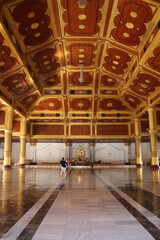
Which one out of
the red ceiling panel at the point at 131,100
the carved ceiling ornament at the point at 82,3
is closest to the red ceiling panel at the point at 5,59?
the carved ceiling ornament at the point at 82,3

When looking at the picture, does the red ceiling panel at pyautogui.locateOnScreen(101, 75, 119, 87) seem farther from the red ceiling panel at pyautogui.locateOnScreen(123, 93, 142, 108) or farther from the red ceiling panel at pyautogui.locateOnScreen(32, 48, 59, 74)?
the red ceiling panel at pyautogui.locateOnScreen(32, 48, 59, 74)

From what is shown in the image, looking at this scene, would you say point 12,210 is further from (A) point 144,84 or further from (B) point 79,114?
(B) point 79,114

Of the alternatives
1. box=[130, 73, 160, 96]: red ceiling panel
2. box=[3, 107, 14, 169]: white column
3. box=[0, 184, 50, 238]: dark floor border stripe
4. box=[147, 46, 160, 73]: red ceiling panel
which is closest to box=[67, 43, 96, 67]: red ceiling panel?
box=[130, 73, 160, 96]: red ceiling panel

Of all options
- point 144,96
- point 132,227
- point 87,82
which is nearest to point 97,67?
point 87,82

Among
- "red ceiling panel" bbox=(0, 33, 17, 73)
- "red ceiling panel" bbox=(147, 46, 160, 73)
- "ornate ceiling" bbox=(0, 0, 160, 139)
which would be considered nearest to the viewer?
"ornate ceiling" bbox=(0, 0, 160, 139)

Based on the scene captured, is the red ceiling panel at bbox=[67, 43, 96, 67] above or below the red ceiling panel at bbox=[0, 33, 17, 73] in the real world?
above

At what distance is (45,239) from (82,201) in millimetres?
2203

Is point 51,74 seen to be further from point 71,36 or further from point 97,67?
point 71,36

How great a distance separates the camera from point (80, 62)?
17.7 meters

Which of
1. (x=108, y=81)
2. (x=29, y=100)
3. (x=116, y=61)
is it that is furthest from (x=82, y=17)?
(x=29, y=100)

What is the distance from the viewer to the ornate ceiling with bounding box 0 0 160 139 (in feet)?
34.4

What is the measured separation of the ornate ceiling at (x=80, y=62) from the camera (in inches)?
413

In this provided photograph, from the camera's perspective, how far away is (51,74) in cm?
1884

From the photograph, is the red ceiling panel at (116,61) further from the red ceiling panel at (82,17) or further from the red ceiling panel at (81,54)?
the red ceiling panel at (82,17)
